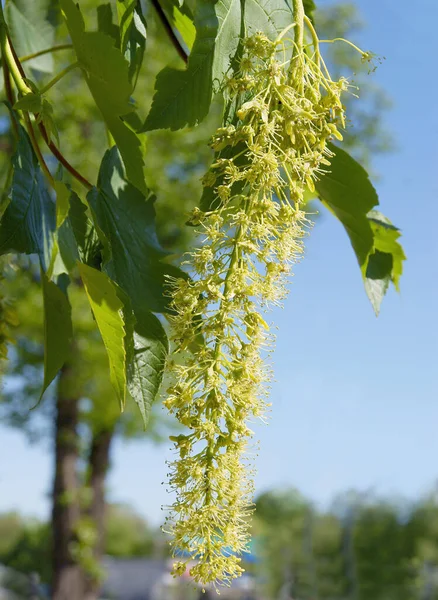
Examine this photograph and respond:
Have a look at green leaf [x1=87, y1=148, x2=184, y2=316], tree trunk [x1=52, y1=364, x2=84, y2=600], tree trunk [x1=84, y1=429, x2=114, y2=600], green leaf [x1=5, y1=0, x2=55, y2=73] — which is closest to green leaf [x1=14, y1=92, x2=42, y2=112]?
green leaf [x1=87, y1=148, x2=184, y2=316]

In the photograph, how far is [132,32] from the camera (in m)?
1.01

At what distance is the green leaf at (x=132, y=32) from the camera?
94 centimetres

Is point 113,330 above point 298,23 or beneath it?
beneath

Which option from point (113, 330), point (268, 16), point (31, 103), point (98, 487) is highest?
point (98, 487)

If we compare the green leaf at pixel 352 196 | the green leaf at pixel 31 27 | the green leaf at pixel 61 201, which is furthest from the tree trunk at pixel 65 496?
the green leaf at pixel 61 201

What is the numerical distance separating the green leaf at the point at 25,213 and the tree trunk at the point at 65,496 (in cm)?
935

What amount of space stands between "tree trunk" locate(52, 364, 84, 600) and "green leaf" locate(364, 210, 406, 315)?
9.20 meters

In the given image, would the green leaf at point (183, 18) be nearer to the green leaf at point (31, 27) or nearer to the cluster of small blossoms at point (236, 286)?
the cluster of small blossoms at point (236, 286)

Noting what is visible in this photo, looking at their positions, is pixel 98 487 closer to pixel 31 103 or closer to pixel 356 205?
pixel 356 205

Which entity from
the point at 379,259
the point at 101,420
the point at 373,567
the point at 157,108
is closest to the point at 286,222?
the point at 157,108

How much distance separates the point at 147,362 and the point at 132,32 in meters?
0.43

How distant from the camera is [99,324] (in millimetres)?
765

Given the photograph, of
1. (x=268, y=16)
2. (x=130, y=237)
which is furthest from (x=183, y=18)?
(x=130, y=237)

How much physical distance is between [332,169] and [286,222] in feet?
0.81
